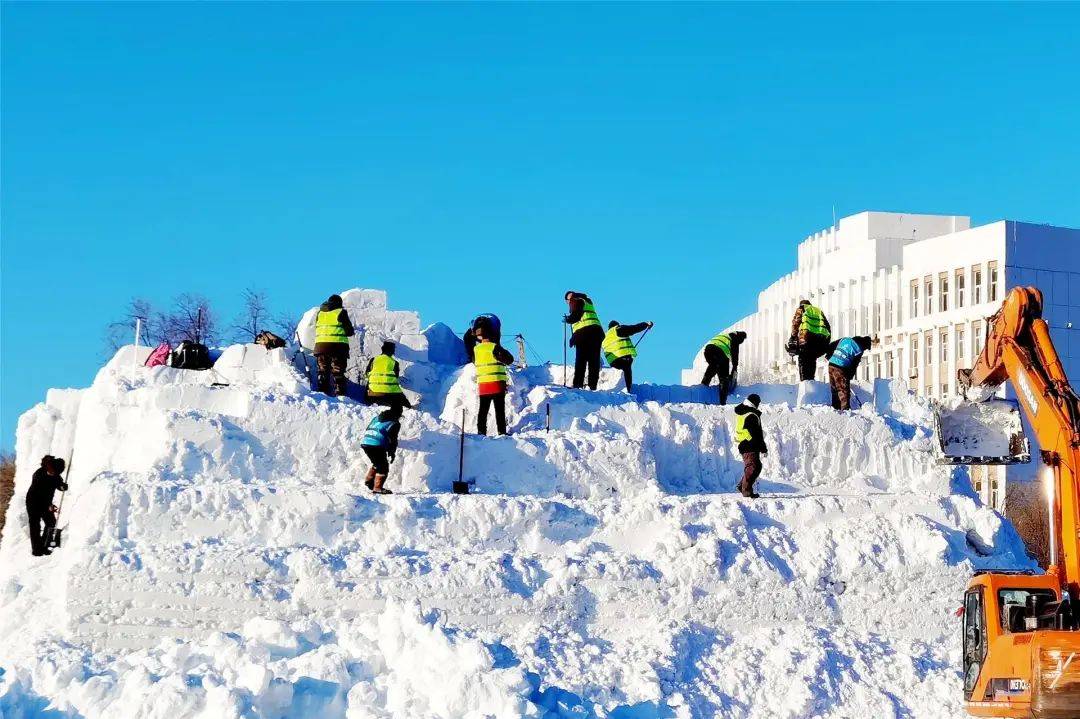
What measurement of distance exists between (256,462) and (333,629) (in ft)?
11.8

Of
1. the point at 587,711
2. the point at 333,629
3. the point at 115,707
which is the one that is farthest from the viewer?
the point at 333,629

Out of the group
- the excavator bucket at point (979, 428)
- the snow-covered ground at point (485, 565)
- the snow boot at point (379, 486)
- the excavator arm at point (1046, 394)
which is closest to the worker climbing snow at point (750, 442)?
the snow-covered ground at point (485, 565)

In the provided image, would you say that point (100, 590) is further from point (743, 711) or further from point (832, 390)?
point (832, 390)

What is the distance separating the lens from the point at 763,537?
615 inches

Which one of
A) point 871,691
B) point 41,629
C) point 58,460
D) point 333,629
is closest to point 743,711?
point 871,691

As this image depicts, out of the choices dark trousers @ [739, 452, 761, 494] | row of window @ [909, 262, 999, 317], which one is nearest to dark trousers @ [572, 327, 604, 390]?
dark trousers @ [739, 452, 761, 494]

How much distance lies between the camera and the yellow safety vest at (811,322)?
775 inches

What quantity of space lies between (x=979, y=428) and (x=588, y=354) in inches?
237

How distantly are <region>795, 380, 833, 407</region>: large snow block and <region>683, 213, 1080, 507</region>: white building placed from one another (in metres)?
25.9

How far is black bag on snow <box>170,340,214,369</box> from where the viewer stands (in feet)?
62.4

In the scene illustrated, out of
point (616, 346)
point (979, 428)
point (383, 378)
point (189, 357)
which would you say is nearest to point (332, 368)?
point (383, 378)

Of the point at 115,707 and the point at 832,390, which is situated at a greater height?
the point at 832,390

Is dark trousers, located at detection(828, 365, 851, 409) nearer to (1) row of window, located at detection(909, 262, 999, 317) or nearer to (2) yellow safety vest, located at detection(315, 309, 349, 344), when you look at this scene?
(2) yellow safety vest, located at detection(315, 309, 349, 344)

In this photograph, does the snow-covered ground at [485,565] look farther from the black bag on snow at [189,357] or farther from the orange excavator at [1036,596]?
the orange excavator at [1036,596]
